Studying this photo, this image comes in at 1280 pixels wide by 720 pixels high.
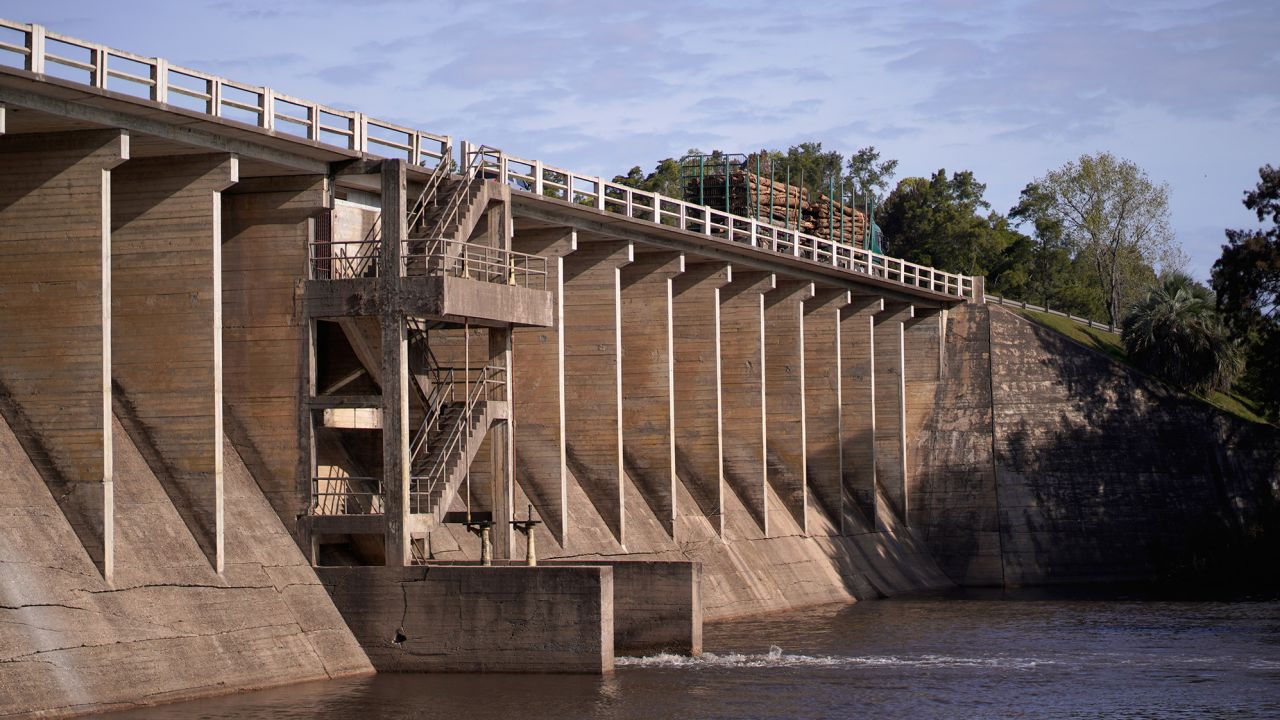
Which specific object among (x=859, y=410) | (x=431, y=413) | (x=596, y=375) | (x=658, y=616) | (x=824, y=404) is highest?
(x=596, y=375)

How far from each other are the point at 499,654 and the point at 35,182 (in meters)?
11.4

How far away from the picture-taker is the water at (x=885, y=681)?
94.6 ft

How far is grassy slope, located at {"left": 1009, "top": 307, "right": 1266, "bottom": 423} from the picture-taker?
68625 mm

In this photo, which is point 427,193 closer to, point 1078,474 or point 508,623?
point 508,623

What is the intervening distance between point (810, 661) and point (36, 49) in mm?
19264

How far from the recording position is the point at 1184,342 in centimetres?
6775

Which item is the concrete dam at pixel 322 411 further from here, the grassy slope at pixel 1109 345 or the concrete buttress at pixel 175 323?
the grassy slope at pixel 1109 345

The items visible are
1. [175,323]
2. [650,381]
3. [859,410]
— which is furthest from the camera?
[859,410]

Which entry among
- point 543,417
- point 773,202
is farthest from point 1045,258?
point 543,417

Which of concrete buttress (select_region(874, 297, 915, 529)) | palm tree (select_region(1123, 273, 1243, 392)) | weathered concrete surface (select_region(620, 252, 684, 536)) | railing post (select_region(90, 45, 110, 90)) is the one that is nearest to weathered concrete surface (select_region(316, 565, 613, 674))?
railing post (select_region(90, 45, 110, 90))

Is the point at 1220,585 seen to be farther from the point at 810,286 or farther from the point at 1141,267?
the point at 1141,267

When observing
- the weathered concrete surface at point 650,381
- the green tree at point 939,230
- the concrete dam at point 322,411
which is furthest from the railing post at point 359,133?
the green tree at point 939,230

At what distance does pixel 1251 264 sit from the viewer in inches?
2399

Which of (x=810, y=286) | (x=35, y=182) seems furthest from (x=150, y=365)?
(x=810, y=286)
